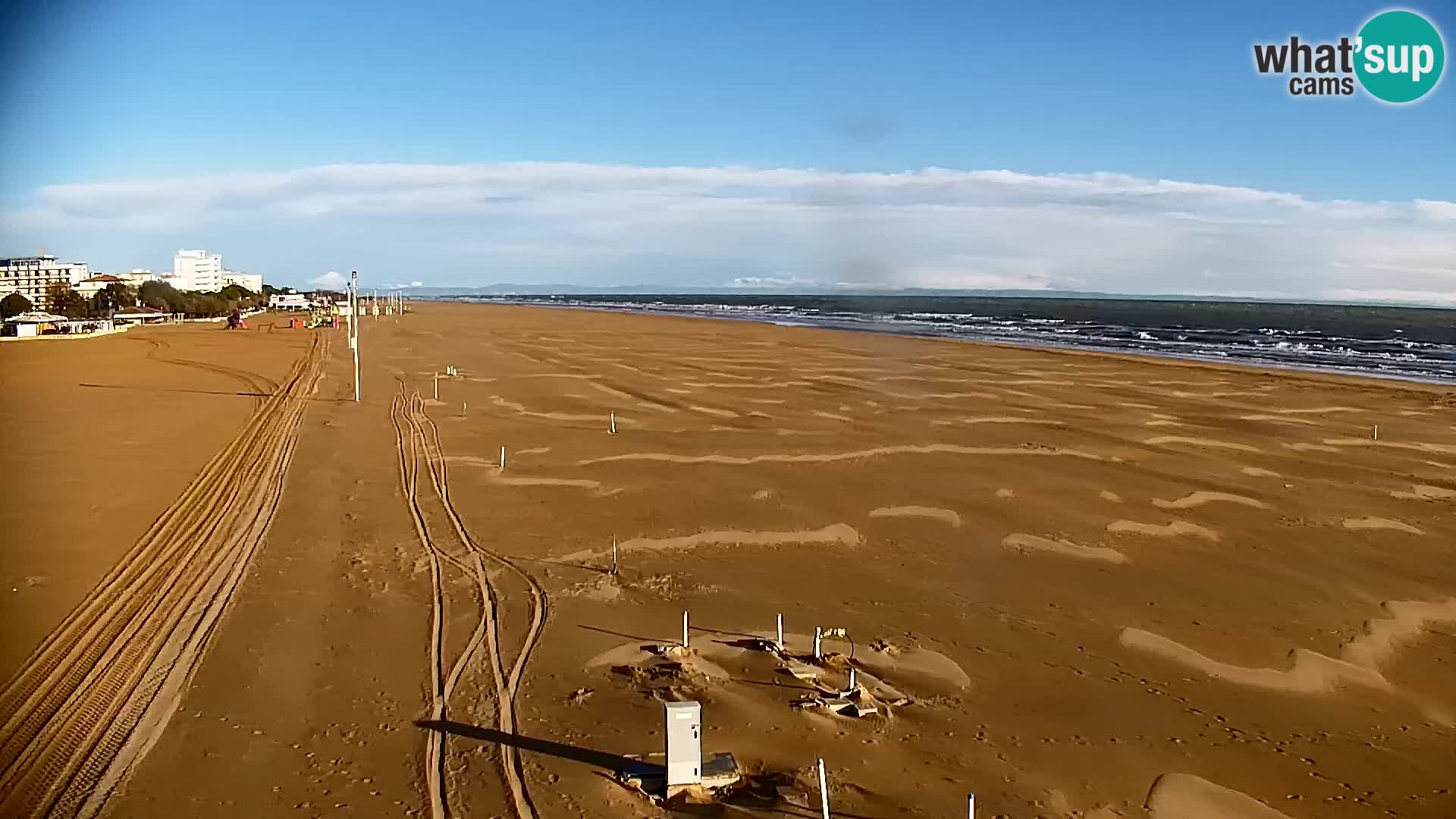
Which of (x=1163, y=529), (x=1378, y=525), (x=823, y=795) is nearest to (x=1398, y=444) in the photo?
(x=1378, y=525)

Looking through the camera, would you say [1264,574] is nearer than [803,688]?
No

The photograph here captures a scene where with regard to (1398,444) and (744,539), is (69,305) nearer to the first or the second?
(744,539)

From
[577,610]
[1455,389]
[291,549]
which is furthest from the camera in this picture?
[1455,389]

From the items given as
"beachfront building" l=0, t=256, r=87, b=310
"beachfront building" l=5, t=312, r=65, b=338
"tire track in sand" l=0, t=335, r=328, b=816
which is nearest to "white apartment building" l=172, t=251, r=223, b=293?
"beachfront building" l=0, t=256, r=87, b=310

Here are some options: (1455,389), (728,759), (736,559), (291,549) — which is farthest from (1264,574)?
(1455,389)

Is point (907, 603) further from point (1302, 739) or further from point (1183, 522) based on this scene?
point (1183, 522)

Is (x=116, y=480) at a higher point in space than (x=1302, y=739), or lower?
higher

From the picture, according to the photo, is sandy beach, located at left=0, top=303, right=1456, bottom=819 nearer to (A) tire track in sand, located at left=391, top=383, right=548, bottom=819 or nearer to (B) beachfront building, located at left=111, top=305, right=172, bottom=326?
(A) tire track in sand, located at left=391, top=383, right=548, bottom=819
